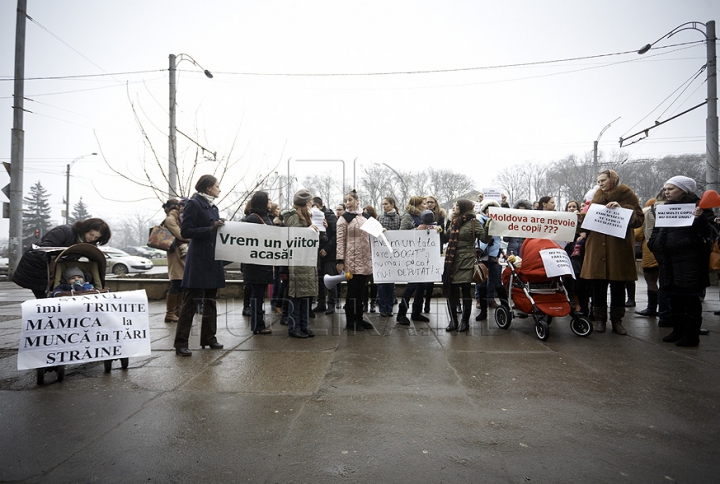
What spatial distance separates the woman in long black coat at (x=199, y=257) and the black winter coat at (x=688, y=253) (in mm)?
5559

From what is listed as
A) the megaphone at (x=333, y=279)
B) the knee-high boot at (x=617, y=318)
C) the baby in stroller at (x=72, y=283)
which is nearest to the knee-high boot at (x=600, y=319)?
the knee-high boot at (x=617, y=318)

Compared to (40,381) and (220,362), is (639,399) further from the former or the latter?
(40,381)

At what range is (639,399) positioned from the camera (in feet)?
12.0

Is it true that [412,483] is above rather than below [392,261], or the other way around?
below

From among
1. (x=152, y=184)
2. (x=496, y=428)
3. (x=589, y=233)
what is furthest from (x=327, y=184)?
(x=496, y=428)

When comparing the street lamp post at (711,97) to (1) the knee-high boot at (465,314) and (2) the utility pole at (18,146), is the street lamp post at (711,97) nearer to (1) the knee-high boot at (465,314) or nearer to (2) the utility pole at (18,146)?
(1) the knee-high boot at (465,314)

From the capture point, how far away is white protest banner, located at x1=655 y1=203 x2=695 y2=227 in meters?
5.50

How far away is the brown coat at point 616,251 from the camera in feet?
20.0

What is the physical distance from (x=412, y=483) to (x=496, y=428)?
0.95m

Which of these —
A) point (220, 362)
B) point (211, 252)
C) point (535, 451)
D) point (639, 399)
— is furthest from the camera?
point (211, 252)

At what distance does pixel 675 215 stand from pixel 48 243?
7224 millimetres

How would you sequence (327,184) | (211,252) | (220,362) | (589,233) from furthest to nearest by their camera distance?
Result: (327,184)
(589,233)
(211,252)
(220,362)

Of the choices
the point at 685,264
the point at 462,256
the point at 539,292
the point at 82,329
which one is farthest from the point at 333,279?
the point at 685,264

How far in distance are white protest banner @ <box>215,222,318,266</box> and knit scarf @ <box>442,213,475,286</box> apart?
194cm
